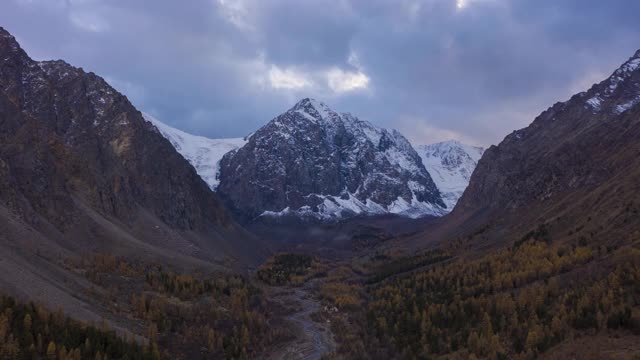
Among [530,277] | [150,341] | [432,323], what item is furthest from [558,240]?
[150,341]

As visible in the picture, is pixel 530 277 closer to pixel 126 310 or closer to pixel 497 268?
pixel 497 268

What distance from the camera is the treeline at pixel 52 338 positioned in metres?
66.5

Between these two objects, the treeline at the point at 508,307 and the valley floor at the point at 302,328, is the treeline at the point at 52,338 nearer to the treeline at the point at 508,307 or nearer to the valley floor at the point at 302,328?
the valley floor at the point at 302,328

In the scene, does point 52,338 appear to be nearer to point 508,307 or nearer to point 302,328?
point 302,328

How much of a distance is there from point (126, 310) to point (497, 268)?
79.5 meters

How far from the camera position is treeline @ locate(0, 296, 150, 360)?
6650cm

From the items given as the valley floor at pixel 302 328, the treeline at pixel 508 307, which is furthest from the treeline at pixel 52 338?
the treeline at pixel 508 307

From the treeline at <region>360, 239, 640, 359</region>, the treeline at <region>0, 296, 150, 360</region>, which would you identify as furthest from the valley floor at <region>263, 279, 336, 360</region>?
the treeline at <region>0, 296, 150, 360</region>

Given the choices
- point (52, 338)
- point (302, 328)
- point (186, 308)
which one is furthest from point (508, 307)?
point (52, 338)

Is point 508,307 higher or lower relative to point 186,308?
higher

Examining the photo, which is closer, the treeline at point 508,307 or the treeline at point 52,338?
the treeline at point 52,338

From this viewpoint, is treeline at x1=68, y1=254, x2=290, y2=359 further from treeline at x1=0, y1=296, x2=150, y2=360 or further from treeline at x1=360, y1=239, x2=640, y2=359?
treeline at x1=360, y1=239, x2=640, y2=359

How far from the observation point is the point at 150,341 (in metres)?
86.8

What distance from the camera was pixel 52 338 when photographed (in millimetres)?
70812
